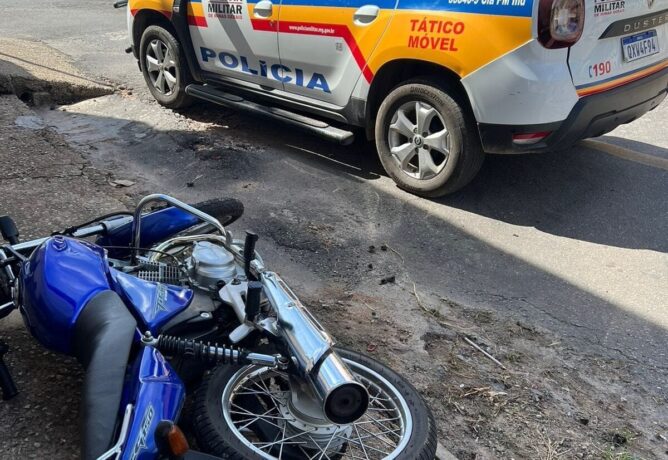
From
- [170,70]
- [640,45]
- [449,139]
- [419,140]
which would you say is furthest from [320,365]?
[170,70]

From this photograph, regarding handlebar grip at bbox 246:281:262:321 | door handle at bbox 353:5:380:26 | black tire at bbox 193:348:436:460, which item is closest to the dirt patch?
black tire at bbox 193:348:436:460

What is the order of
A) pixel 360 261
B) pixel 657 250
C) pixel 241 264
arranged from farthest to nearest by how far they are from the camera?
pixel 657 250
pixel 360 261
pixel 241 264

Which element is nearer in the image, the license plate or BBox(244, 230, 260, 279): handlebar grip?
BBox(244, 230, 260, 279): handlebar grip

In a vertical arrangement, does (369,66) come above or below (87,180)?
above

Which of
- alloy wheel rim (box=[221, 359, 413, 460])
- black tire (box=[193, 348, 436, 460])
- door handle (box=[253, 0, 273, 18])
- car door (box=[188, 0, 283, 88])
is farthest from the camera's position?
car door (box=[188, 0, 283, 88])

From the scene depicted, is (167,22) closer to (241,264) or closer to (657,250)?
(241,264)

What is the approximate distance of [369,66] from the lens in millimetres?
4797

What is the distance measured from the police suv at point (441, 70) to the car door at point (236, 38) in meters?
0.01

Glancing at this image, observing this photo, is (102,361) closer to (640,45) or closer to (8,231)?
(8,231)

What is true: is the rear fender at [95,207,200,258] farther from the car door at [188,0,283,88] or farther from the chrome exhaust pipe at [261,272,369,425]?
the car door at [188,0,283,88]

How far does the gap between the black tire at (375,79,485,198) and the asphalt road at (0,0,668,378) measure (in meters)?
0.15

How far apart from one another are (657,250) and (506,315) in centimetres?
148

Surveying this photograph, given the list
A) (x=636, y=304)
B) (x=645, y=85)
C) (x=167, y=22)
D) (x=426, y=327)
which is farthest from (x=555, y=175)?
(x=167, y=22)

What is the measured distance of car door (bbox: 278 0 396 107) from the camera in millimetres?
4699
